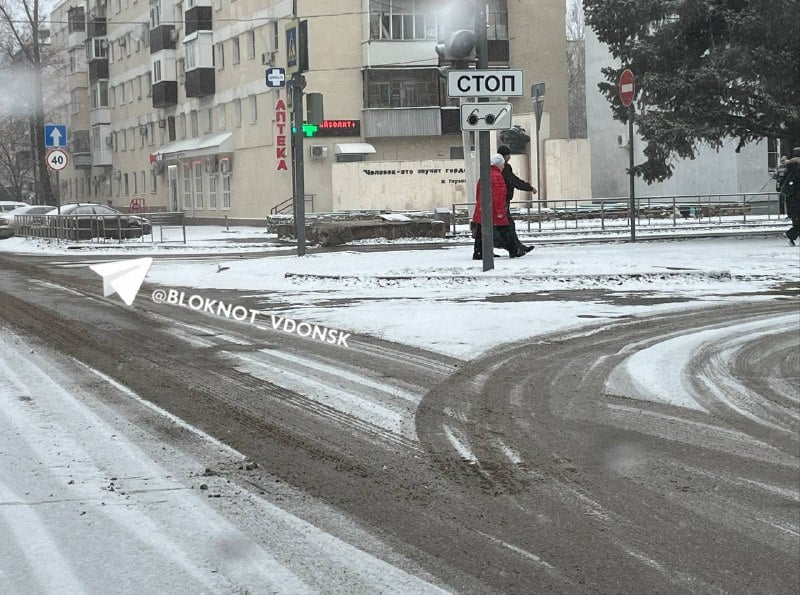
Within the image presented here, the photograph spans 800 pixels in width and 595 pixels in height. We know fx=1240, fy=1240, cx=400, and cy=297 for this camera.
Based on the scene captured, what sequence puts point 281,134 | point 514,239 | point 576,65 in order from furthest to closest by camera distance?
point 576,65 < point 281,134 < point 514,239

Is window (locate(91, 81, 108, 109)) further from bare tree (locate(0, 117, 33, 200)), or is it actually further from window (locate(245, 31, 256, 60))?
window (locate(245, 31, 256, 60))

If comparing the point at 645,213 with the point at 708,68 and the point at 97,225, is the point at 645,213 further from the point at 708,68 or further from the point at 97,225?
the point at 97,225

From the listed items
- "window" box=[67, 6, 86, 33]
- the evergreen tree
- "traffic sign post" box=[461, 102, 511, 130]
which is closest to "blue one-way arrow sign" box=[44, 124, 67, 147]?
the evergreen tree

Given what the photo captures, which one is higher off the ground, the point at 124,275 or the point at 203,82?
the point at 203,82

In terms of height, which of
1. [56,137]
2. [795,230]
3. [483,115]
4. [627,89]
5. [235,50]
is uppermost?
[235,50]

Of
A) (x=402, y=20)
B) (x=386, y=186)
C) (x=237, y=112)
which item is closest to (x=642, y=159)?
(x=402, y=20)

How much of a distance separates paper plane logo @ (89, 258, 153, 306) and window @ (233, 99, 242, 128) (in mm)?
Answer: 29853

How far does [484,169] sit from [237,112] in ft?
132

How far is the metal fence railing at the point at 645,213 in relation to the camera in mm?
34906

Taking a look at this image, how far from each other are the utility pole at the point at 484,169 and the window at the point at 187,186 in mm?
47260

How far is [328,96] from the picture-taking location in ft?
160

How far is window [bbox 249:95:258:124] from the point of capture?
52.7m

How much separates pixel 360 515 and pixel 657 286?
11.0 meters

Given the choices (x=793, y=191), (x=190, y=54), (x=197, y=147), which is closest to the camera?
(x=793, y=191)
